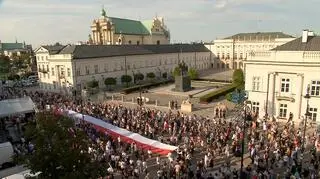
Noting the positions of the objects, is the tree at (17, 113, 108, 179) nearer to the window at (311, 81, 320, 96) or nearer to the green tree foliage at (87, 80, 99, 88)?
the window at (311, 81, 320, 96)

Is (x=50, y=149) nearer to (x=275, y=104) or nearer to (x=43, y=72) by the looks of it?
(x=275, y=104)

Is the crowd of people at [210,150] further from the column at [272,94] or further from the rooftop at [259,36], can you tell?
the rooftop at [259,36]

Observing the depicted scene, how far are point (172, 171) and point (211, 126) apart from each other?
11.0 m

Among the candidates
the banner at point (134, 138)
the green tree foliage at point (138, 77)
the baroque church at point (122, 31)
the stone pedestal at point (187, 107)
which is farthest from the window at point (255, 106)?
the baroque church at point (122, 31)

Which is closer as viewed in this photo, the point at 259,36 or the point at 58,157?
the point at 58,157

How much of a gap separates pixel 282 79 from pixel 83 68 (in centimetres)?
3758

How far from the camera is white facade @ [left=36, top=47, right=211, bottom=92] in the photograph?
57156 millimetres

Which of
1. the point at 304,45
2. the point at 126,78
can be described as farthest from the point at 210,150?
the point at 126,78

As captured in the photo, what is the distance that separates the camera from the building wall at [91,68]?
5716 centimetres

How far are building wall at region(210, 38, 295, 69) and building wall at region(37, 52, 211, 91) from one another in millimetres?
28279

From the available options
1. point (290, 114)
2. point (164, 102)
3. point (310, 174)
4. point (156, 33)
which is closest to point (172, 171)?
A: point (310, 174)

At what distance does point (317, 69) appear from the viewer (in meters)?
30.4

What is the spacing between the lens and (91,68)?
5994cm

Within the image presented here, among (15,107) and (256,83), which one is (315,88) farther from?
(15,107)
